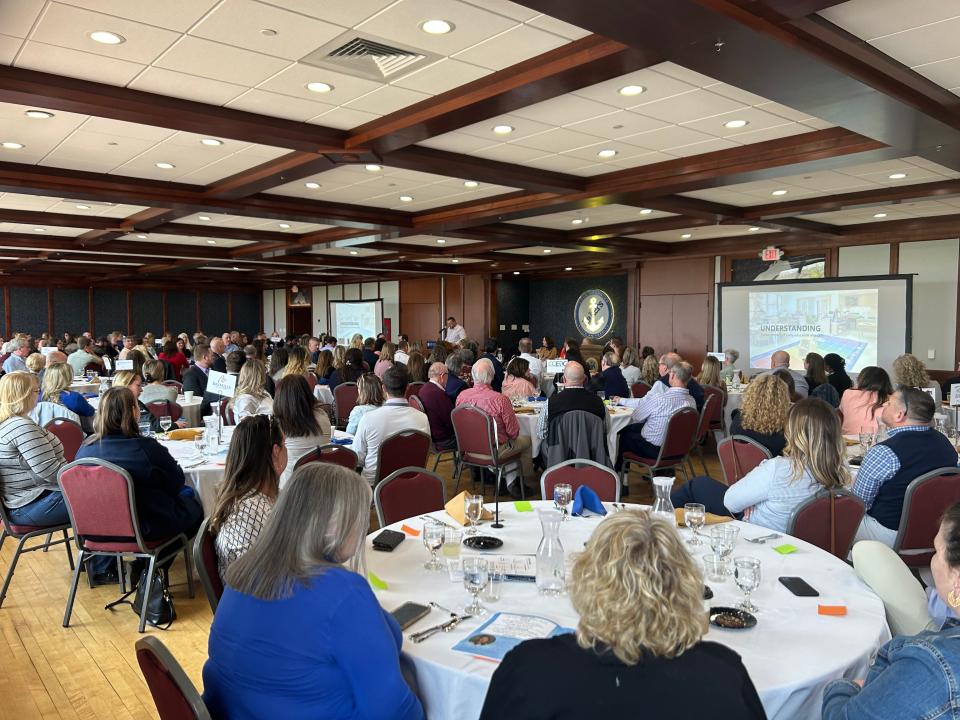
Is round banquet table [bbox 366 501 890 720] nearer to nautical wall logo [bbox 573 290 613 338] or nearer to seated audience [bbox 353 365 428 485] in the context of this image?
seated audience [bbox 353 365 428 485]

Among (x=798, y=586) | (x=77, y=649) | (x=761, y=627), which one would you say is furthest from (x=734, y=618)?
(x=77, y=649)

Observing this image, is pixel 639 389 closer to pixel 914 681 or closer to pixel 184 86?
pixel 184 86

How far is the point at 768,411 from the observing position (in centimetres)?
456

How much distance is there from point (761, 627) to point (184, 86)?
4283 mm

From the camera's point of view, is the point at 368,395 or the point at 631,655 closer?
the point at 631,655

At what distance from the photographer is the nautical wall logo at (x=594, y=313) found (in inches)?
731

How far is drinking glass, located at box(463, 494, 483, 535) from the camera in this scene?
2.92 meters

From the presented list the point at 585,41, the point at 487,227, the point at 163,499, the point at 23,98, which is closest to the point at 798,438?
the point at 585,41

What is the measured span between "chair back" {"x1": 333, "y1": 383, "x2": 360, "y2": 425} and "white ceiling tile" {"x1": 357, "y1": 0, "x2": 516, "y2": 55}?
5.01m

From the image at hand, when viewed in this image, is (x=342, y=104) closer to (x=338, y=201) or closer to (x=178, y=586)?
(x=178, y=586)

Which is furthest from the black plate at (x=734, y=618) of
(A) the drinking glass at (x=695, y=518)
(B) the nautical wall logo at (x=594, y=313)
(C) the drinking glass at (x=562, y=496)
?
(B) the nautical wall logo at (x=594, y=313)

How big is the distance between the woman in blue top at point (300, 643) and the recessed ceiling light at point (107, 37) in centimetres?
299

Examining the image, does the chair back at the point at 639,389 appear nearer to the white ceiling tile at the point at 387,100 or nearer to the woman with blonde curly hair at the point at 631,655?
the white ceiling tile at the point at 387,100

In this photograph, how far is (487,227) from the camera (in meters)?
10.7
